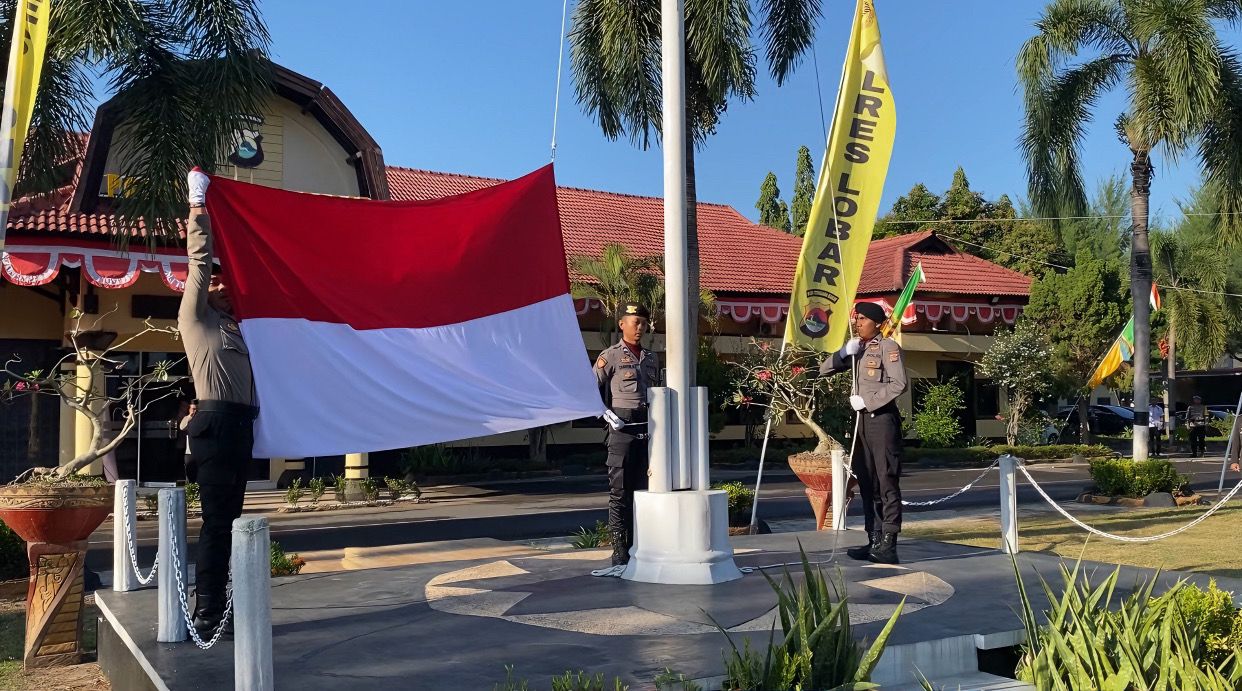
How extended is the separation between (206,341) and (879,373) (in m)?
4.69

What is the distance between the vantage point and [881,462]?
306 inches

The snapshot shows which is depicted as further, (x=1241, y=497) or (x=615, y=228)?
(x=615, y=228)

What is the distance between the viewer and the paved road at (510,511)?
1391 cm

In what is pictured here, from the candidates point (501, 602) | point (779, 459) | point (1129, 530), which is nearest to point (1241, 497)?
point (1129, 530)

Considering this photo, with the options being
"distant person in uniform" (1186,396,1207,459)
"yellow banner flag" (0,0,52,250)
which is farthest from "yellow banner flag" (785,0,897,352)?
"distant person in uniform" (1186,396,1207,459)

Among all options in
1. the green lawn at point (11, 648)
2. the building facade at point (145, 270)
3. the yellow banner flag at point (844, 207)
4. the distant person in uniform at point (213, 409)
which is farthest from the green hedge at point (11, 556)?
the yellow banner flag at point (844, 207)

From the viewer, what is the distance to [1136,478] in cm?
1647

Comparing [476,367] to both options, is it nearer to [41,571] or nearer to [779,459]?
[41,571]

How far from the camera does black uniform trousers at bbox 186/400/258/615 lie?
5.38m

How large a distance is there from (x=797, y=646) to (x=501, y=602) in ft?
8.81

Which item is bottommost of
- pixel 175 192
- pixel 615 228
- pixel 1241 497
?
pixel 1241 497

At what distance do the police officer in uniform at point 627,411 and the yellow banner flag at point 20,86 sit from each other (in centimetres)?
387

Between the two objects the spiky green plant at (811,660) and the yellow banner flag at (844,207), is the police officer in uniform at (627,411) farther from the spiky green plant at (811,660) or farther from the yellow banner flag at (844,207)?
the spiky green plant at (811,660)

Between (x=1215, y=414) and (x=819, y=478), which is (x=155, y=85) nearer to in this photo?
(x=819, y=478)
